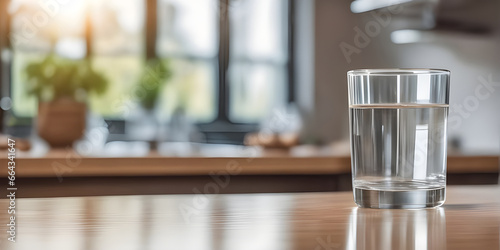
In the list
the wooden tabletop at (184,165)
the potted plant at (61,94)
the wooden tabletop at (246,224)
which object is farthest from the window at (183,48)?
the wooden tabletop at (246,224)

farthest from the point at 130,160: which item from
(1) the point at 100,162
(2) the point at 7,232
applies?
(2) the point at 7,232

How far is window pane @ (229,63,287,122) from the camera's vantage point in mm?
3033

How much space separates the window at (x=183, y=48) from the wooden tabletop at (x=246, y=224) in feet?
6.94

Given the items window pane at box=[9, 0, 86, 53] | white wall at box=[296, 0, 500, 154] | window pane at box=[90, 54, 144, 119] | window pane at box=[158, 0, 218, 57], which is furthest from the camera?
window pane at box=[158, 0, 218, 57]

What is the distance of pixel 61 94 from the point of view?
6.88 feet

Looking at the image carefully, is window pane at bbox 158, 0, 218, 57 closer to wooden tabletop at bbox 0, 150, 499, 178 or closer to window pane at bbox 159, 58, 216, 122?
window pane at bbox 159, 58, 216, 122

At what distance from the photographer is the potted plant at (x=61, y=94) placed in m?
2.02

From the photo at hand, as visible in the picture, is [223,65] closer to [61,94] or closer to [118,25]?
[118,25]

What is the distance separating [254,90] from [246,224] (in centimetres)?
266

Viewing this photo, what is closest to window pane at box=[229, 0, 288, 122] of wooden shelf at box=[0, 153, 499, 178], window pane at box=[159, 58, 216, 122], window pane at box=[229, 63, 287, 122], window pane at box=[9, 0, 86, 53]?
window pane at box=[229, 63, 287, 122]

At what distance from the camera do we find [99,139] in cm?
244

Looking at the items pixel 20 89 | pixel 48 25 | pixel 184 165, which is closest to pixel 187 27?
pixel 48 25

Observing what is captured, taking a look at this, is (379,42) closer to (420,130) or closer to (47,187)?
(47,187)

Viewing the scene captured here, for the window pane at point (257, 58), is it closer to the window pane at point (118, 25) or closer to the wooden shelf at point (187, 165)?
the window pane at point (118, 25)
